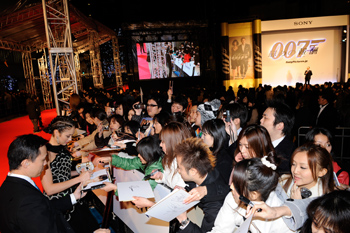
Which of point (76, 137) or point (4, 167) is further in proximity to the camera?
point (4, 167)

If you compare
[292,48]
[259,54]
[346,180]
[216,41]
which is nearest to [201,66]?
[216,41]

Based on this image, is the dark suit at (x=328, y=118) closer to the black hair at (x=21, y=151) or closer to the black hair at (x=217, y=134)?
the black hair at (x=217, y=134)

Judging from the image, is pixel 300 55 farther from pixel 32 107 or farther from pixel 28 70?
pixel 28 70

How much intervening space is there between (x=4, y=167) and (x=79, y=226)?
5.11 meters

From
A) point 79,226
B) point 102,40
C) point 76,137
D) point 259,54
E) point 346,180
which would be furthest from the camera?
point 102,40

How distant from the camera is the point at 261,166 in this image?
5.51 feet

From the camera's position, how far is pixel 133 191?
93.1 inches

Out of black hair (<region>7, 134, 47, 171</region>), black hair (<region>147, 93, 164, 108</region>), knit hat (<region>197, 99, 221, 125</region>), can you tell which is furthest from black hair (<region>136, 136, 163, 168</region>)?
black hair (<region>147, 93, 164, 108</region>)

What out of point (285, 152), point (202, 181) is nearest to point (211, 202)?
point (202, 181)

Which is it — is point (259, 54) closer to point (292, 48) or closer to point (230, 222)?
point (292, 48)

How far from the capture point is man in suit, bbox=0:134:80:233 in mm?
1670

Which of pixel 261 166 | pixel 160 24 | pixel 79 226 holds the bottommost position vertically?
pixel 79 226

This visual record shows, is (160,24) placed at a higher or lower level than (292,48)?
higher

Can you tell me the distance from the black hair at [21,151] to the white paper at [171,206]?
103cm
